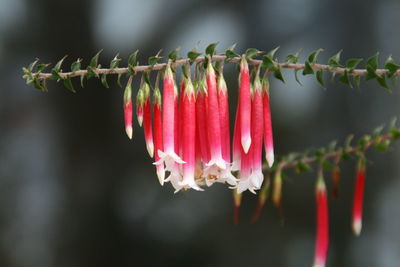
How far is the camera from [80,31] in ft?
8.63

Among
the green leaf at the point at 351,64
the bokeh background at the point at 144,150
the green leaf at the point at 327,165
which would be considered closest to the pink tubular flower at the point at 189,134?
the green leaf at the point at 351,64

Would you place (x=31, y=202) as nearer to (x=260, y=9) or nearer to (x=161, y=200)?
(x=161, y=200)

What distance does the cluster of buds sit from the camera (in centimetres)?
79

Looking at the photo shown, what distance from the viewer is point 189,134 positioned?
801 mm

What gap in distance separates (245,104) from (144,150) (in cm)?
183

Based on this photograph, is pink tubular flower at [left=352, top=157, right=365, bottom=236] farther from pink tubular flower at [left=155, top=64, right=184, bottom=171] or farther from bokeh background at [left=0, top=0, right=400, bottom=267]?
bokeh background at [left=0, top=0, right=400, bottom=267]

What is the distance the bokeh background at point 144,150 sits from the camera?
247 cm

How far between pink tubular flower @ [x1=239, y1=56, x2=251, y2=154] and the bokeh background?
1650 mm

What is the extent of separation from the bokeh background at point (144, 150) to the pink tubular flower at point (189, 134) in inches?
65.0

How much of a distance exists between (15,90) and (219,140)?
6.69ft

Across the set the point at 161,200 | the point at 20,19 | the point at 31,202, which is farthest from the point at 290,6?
the point at 31,202

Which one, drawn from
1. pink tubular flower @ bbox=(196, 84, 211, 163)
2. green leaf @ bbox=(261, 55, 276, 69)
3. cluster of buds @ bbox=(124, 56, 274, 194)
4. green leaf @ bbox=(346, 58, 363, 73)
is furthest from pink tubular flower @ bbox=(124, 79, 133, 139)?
green leaf @ bbox=(346, 58, 363, 73)

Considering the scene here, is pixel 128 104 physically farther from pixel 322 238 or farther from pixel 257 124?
pixel 322 238

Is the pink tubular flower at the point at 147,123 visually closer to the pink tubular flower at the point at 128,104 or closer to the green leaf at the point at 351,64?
the pink tubular flower at the point at 128,104
